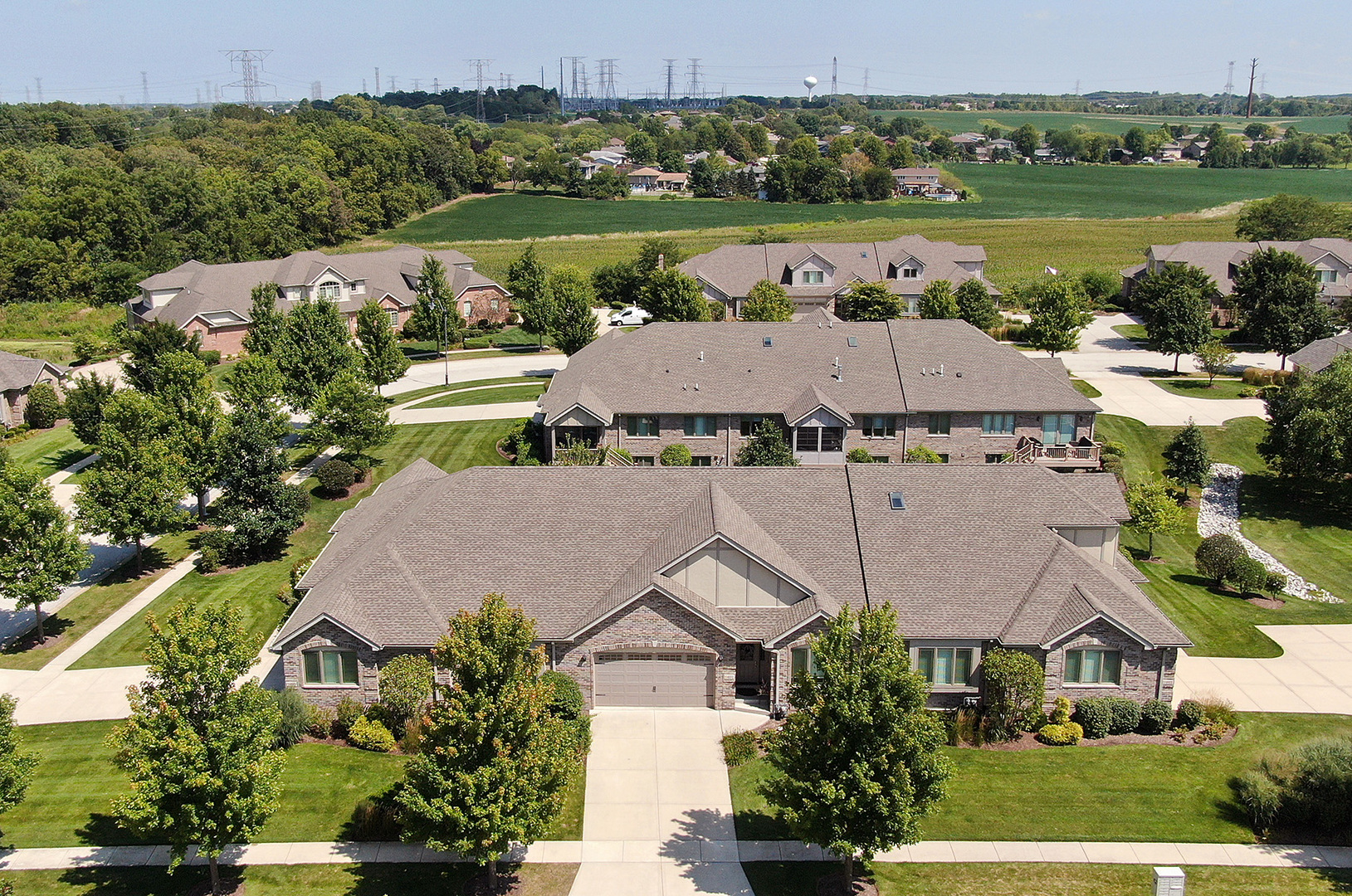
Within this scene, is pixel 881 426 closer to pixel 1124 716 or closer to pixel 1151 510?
pixel 1151 510

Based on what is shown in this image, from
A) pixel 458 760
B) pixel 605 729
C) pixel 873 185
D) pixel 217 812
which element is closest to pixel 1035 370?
pixel 605 729

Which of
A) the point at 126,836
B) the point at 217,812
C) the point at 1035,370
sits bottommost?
the point at 126,836

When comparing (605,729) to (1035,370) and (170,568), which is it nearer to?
(170,568)

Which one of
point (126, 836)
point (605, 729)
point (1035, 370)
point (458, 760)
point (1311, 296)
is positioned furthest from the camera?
point (1311, 296)

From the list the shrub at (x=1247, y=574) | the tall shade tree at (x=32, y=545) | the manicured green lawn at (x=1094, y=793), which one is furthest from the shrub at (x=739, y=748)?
the tall shade tree at (x=32, y=545)

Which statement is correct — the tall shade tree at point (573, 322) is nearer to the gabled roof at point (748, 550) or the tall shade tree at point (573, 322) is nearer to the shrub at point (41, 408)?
the shrub at point (41, 408)

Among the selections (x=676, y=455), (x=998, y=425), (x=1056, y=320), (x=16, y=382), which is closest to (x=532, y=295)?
(x=16, y=382)
